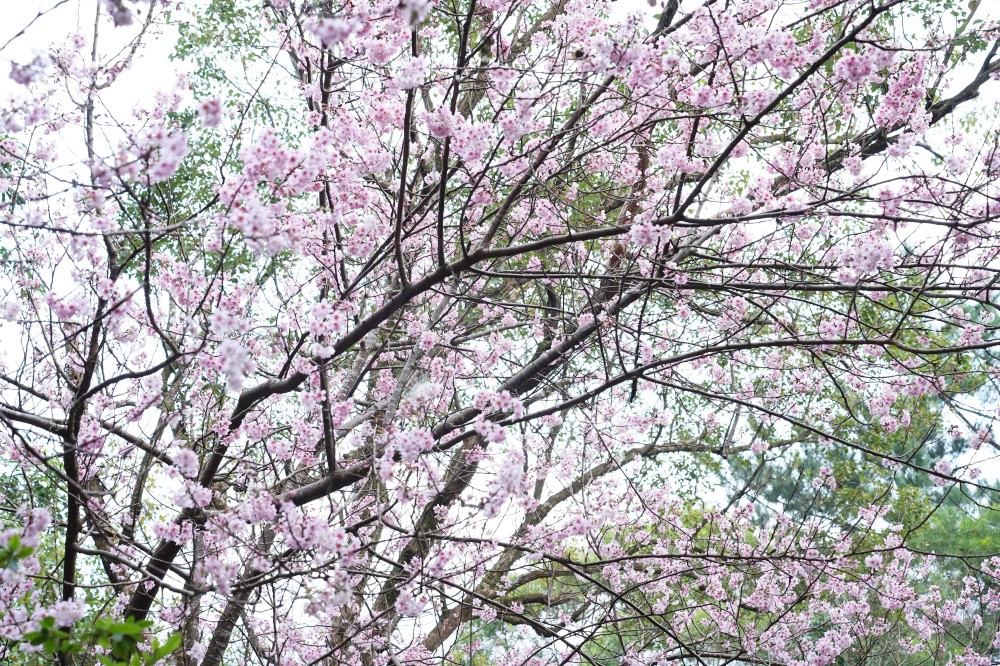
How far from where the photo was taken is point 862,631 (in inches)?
186

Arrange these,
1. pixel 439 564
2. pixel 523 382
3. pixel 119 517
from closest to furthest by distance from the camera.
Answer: pixel 439 564 → pixel 523 382 → pixel 119 517

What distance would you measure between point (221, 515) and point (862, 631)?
12.5 ft

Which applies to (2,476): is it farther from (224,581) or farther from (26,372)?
(224,581)

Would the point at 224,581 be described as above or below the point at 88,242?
below

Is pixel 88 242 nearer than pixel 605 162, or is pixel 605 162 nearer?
pixel 88 242

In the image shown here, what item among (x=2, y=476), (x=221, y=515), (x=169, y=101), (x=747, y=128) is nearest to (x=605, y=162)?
(x=747, y=128)

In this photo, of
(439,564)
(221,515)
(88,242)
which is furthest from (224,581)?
(88,242)

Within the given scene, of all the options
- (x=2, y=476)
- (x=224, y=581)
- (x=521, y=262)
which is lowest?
(x=224, y=581)

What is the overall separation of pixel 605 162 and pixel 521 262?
213 cm

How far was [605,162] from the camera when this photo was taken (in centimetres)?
382

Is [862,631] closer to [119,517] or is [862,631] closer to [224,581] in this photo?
[224,581]

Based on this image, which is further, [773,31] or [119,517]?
[119,517]

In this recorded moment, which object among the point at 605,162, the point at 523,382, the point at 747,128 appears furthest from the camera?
the point at 605,162

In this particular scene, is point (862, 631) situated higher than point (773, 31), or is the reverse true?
point (773, 31)
